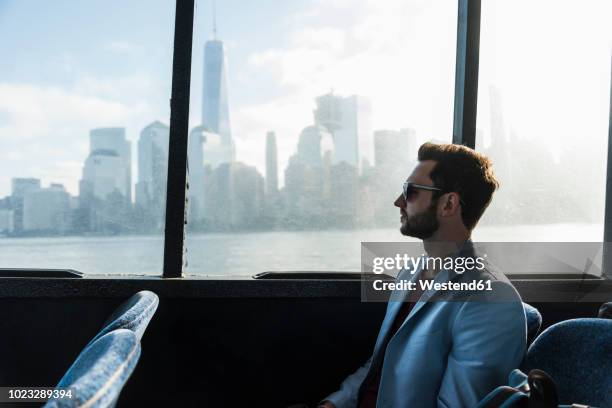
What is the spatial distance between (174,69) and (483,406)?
1.82 m

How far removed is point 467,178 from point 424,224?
0.21 meters

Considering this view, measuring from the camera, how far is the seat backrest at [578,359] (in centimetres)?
127

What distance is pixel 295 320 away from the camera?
2.29 metres

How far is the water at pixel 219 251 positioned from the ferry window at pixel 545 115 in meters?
0.16

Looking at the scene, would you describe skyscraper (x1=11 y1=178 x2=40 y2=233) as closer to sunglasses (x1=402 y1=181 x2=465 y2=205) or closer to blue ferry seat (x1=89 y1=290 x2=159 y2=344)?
blue ferry seat (x1=89 y1=290 x2=159 y2=344)

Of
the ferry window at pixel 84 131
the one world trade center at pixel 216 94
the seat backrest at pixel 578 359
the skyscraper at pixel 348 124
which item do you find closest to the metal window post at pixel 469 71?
the skyscraper at pixel 348 124

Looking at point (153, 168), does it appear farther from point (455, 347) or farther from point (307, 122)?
point (455, 347)

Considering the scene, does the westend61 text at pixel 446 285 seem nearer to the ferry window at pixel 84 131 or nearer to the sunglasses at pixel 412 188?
the sunglasses at pixel 412 188

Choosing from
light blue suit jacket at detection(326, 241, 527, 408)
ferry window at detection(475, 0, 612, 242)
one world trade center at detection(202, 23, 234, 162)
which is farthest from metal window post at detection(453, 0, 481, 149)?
one world trade center at detection(202, 23, 234, 162)

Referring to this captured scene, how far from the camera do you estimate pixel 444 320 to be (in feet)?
4.86

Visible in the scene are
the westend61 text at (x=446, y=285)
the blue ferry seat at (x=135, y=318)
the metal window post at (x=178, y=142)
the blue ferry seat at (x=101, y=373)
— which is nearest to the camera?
the blue ferry seat at (x=101, y=373)

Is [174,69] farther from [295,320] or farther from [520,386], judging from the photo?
[520,386]

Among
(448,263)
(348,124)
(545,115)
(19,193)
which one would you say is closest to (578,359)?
(448,263)

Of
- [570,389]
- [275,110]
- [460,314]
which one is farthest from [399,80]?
[570,389]
